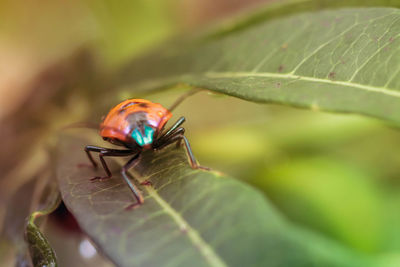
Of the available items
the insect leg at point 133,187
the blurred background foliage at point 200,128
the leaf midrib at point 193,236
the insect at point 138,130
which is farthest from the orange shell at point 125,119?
the blurred background foliage at point 200,128

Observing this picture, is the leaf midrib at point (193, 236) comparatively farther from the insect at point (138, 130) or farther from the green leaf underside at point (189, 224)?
the insect at point (138, 130)

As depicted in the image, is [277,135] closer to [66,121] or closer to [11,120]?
[66,121]

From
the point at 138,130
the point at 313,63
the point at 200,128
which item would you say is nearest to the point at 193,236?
the point at 138,130

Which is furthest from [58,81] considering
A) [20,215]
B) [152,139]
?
[152,139]

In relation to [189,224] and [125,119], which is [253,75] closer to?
[125,119]

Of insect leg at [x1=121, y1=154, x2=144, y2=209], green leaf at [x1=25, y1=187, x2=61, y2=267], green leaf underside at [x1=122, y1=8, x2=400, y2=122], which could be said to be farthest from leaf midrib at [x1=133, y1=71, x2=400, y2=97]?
green leaf at [x1=25, y1=187, x2=61, y2=267]

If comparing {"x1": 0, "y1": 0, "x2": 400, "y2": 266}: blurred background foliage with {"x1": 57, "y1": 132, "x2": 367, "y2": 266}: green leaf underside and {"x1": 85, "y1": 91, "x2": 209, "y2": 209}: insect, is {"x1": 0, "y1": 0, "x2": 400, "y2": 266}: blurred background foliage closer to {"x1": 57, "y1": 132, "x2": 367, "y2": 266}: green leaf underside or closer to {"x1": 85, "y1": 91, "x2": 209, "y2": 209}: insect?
{"x1": 85, "y1": 91, "x2": 209, "y2": 209}: insect
